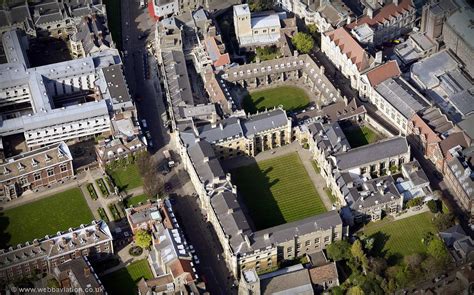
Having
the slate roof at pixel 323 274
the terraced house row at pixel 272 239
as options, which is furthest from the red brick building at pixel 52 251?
the slate roof at pixel 323 274

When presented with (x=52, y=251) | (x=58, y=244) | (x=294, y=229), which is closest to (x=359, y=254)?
(x=294, y=229)

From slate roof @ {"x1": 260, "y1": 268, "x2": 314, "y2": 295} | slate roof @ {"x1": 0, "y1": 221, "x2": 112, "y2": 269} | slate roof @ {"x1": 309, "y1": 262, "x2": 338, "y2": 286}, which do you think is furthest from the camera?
slate roof @ {"x1": 0, "y1": 221, "x2": 112, "y2": 269}

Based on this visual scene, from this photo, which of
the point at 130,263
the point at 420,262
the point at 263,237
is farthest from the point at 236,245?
the point at 420,262

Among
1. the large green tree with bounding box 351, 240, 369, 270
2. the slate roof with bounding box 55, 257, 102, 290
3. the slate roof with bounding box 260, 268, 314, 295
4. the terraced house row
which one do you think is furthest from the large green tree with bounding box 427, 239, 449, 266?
the slate roof with bounding box 55, 257, 102, 290

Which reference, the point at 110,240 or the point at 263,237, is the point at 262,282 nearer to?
the point at 263,237

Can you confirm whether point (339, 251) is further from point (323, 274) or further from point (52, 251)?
point (52, 251)

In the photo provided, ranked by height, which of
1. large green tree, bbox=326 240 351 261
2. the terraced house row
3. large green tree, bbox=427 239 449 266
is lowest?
large green tree, bbox=427 239 449 266

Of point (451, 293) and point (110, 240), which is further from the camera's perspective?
point (110, 240)

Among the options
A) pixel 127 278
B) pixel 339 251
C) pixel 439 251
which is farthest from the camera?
pixel 127 278

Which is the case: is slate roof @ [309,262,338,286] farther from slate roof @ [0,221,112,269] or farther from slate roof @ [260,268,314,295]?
slate roof @ [0,221,112,269]
